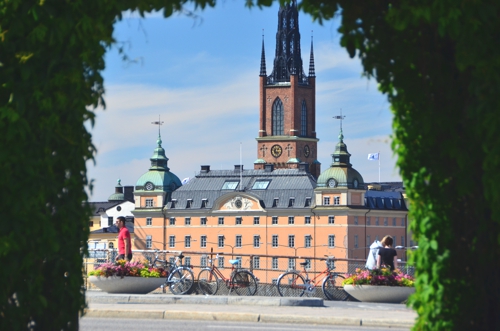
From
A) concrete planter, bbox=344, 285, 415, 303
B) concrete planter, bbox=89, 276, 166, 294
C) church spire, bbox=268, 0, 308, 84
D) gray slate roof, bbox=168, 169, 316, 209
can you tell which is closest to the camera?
concrete planter, bbox=344, 285, 415, 303

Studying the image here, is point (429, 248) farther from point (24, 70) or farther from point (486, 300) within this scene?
point (24, 70)

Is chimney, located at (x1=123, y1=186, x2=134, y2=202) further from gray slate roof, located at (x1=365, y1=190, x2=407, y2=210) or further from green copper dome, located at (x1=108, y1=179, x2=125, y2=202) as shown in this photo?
gray slate roof, located at (x1=365, y1=190, x2=407, y2=210)

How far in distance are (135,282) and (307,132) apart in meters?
163

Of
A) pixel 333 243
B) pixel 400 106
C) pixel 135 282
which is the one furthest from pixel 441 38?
pixel 333 243

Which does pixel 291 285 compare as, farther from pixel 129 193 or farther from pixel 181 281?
pixel 129 193

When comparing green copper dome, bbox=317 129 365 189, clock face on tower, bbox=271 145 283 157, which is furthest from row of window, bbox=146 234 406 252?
clock face on tower, bbox=271 145 283 157

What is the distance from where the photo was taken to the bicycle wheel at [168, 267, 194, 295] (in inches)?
953

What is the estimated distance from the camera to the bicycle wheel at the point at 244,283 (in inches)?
977

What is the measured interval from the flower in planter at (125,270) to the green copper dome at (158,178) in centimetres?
14005

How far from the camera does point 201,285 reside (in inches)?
Result: 971

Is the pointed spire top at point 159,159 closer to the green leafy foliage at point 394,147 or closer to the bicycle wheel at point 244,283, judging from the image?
the bicycle wheel at point 244,283

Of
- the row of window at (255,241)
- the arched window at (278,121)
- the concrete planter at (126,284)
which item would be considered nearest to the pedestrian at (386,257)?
the concrete planter at (126,284)

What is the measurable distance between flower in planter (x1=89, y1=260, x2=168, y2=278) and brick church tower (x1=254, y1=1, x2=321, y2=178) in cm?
15473

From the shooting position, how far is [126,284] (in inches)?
859
